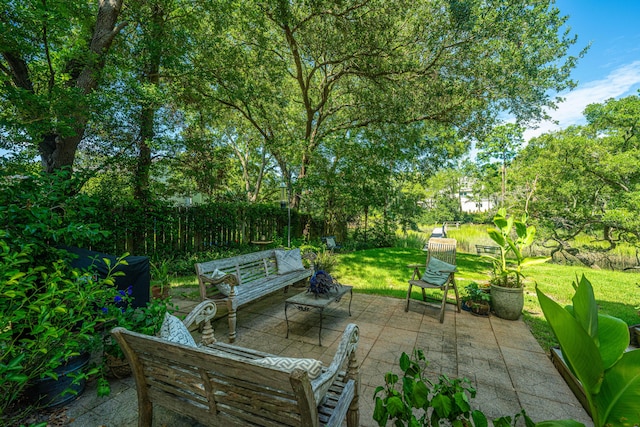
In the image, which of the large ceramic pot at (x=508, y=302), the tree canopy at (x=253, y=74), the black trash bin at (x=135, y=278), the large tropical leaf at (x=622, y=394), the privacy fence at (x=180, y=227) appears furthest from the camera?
the privacy fence at (x=180, y=227)

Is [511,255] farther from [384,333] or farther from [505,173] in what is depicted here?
[384,333]

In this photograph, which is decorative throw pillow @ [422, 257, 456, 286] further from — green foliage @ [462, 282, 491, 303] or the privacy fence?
the privacy fence

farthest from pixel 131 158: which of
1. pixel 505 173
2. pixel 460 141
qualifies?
pixel 505 173

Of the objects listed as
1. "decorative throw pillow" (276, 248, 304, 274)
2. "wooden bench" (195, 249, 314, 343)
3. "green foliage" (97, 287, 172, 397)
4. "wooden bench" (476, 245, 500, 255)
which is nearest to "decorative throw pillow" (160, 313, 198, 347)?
"green foliage" (97, 287, 172, 397)

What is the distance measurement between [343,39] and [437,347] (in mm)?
7667

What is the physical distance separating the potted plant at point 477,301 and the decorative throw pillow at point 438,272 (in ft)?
1.90

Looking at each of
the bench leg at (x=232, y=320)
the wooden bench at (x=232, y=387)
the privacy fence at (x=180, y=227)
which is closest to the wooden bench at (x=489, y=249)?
the privacy fence at (x=180, y=227)

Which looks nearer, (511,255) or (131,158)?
(131,158)

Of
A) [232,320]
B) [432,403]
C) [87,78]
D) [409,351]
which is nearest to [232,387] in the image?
[432,403]

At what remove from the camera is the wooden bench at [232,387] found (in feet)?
3.88

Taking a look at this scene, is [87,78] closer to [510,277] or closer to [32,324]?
[32,324]

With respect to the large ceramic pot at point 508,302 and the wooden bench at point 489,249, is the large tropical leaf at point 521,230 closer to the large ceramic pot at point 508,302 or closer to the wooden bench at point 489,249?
the large ceramic pot at point 508,302

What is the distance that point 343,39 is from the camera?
288 inches

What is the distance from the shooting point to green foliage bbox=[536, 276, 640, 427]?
102cm
